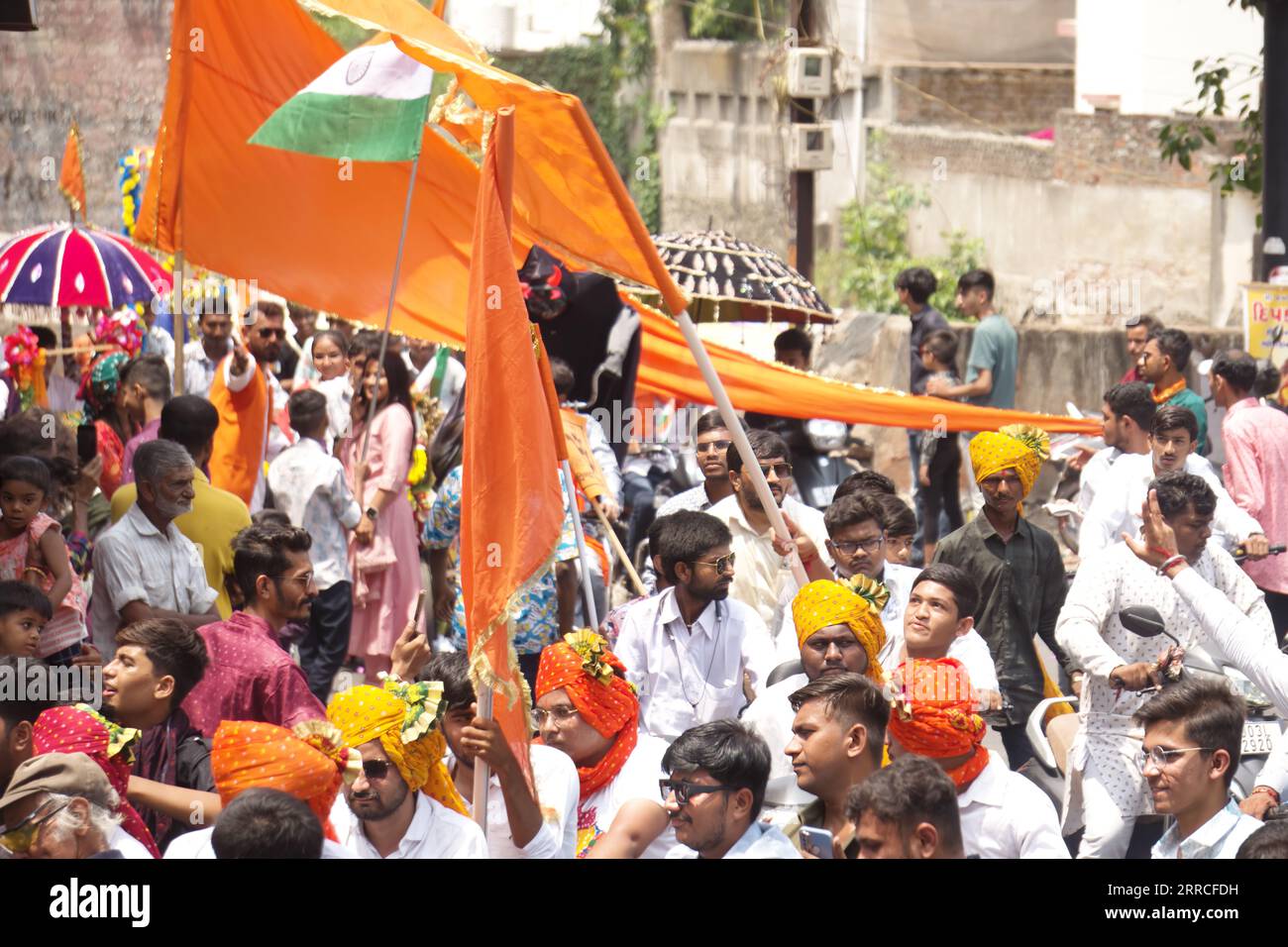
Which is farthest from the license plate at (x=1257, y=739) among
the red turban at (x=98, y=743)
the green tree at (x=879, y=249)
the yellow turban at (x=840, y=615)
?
the green tree at (x=879, y=249)

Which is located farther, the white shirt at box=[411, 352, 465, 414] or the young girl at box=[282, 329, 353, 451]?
the white shirt at box=[411, 352, 465, 414]

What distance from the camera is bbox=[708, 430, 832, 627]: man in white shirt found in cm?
682

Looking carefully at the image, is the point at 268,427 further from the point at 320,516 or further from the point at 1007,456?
the point at 1007,456

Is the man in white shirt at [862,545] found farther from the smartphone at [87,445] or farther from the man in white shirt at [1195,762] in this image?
the smartphone at [87,445]

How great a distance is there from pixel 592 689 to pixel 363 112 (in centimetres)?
273

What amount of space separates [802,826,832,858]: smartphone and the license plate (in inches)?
72.0

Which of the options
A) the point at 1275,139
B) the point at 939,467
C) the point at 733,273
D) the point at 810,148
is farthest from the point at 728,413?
the point at 810,148

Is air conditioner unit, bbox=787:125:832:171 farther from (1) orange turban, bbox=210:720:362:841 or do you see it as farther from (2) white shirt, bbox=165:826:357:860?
(2) white shirt, bbox=165:826:357:860

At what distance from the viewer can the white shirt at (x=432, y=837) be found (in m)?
4.38

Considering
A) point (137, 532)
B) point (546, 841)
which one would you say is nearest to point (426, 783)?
point (546, 841)

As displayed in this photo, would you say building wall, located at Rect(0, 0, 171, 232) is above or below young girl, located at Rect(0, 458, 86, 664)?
above

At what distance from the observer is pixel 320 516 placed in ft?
27.4

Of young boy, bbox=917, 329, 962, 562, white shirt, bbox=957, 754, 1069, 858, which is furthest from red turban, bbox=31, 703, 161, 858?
young boy, bbox=917, 329, 962, 562
